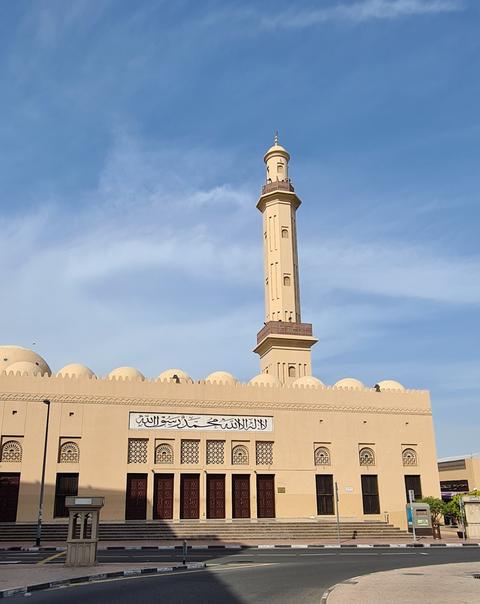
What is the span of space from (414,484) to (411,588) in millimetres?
24222


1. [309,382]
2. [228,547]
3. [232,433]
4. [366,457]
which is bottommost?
[228,547]

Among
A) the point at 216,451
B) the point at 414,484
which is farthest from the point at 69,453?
the point at 414,484

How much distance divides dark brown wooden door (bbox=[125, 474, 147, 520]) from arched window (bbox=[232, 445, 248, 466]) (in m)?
4.85

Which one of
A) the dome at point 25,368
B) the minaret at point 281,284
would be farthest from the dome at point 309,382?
the dome at point 25,368

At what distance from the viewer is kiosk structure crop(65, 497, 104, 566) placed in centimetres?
1555

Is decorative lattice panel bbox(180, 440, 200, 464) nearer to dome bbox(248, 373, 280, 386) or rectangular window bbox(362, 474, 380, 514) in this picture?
dome bbox(248, 373, 280, 386)

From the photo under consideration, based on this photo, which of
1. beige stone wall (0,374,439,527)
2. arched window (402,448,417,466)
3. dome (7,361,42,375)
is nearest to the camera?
beige stone wall (0,374,439,527)

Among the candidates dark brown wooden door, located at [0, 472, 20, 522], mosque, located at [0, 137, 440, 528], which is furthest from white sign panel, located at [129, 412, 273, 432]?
dark brown wooden door, located at [0, 472, 20, 522]

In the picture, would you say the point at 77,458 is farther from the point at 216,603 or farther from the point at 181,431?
the point at 216,603

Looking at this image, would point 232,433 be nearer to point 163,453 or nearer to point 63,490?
point 163,453

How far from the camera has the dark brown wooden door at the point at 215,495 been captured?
30.7 meters

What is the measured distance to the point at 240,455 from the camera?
105ft

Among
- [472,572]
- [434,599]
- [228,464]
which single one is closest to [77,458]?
[228,464]

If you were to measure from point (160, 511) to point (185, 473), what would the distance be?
7.30 feet
